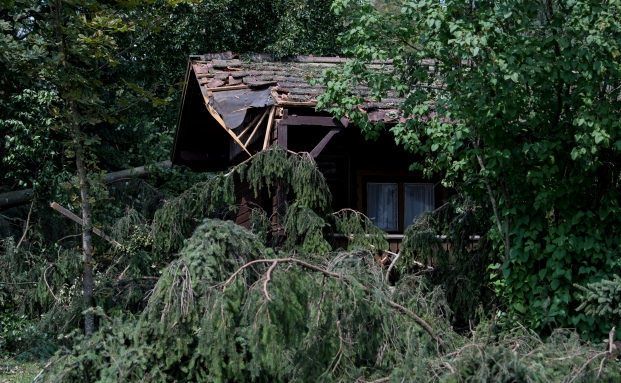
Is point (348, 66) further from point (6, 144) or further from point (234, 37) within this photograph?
point (234, 37)

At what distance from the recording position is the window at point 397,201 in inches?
510

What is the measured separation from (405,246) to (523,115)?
2.37 metres

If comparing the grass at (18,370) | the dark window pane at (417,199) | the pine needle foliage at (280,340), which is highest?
the dark window pane at (417,199)

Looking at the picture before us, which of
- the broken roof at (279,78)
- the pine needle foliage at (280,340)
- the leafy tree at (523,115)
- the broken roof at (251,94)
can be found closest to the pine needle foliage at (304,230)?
the broken roof at (251,94)

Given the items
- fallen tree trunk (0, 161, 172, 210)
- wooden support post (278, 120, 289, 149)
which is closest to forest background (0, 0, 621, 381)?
wooden support post (278, 120, 289, 149)

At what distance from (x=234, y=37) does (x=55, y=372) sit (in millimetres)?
13527

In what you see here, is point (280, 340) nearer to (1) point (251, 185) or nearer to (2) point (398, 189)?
(1) point (251, 185)

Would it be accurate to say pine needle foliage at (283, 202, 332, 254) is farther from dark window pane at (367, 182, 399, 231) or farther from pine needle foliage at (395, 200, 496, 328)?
dark window pane at (367, 182, 399, 231)

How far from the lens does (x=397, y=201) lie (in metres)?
13.0

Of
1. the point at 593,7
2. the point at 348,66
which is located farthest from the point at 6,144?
the point at 593,7

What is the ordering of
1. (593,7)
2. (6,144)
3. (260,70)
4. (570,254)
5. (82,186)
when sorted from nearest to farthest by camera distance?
(593,7) → (570,254) → (82,186) → (260,70) → (6,144)

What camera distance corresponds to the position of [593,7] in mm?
7262

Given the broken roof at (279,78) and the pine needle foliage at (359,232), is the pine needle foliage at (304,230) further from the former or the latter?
the broken roof at (279,78)

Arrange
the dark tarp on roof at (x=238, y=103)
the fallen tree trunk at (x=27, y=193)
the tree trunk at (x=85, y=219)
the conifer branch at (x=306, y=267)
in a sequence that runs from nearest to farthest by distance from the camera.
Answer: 1. the conifer branch at (x=306, y=267)
2. the tree trunk at (x=85, y=219)
3. the dark tarp on roof at (x=238, y=103)
4. the fallen tree trunk at (x=27, y=193)
